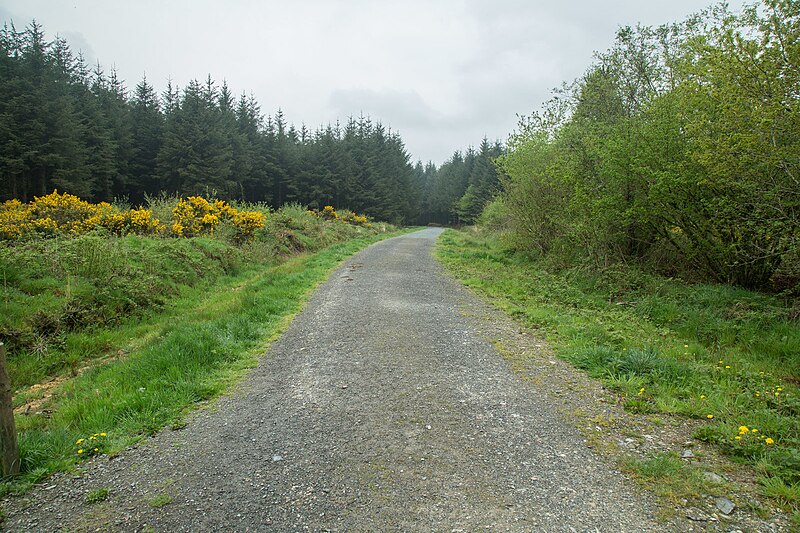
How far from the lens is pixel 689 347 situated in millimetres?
5715

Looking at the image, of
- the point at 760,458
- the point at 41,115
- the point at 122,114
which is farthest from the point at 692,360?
the point at 122,114

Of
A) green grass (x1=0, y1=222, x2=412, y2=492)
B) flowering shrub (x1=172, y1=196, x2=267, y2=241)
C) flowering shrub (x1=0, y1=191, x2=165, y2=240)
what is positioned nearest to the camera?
green grass (x1=0, y1=222, x2=412, y2=492)

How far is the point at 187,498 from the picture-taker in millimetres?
2732

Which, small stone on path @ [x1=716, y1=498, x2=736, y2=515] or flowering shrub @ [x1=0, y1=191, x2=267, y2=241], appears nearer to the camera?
small stone on path @ [x1=716, y1=498, x2=736, y2=515]

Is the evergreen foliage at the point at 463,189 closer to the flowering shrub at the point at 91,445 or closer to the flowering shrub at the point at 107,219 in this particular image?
the flowering shrub at the point at 107,219

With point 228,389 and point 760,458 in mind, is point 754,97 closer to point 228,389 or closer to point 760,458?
point 760,458

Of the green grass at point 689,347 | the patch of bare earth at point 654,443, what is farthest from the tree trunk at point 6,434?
the green grass at point 689,347

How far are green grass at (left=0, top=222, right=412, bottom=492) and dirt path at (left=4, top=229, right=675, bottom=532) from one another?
312 millimetres

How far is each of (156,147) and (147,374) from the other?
3730cm

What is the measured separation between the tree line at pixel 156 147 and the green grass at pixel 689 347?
783 inches

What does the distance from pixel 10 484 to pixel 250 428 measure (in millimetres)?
1604

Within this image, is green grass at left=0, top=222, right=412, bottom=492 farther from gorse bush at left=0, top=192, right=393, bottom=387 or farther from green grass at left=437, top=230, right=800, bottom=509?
green grass at left=437, top=230, right=800, bottom=509

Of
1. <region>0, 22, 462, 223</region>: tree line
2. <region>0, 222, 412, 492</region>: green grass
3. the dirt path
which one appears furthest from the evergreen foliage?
the dirt path

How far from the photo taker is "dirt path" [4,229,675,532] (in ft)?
8.29
